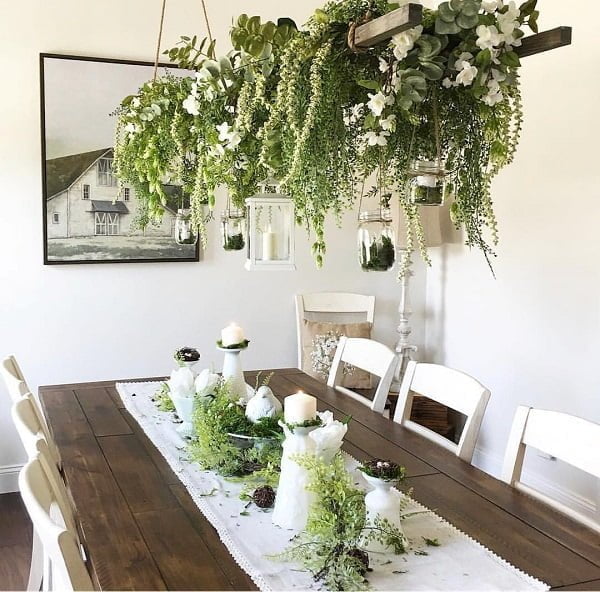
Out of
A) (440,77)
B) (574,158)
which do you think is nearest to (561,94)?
(574,158)

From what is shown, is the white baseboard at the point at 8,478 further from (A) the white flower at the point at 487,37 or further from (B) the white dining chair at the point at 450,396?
(A) the white flower at the point at 487,37

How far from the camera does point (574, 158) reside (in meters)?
3.58

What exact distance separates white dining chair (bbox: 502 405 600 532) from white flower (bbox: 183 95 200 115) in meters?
1.25

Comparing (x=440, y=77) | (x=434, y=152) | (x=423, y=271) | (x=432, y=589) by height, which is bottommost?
(x=432, y=589)

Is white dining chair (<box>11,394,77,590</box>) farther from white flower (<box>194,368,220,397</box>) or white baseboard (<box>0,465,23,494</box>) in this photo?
white baseboard (<box>0,465,23,494</box>)

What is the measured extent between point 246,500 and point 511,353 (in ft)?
8.19

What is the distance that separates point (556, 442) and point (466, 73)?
0.98 m

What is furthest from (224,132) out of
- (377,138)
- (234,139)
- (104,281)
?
(104,281)

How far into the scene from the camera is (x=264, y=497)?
72.7 inches

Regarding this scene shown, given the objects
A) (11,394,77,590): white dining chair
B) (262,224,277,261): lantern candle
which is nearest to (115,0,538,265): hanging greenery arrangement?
(262,224,277,261): lantern candle

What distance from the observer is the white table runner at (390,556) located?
150 centimetres

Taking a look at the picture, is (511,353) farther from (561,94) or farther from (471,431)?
(471,431)

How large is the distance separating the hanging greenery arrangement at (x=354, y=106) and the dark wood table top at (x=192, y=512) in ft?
2.08

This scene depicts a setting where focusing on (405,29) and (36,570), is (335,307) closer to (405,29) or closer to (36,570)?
(36,570)
